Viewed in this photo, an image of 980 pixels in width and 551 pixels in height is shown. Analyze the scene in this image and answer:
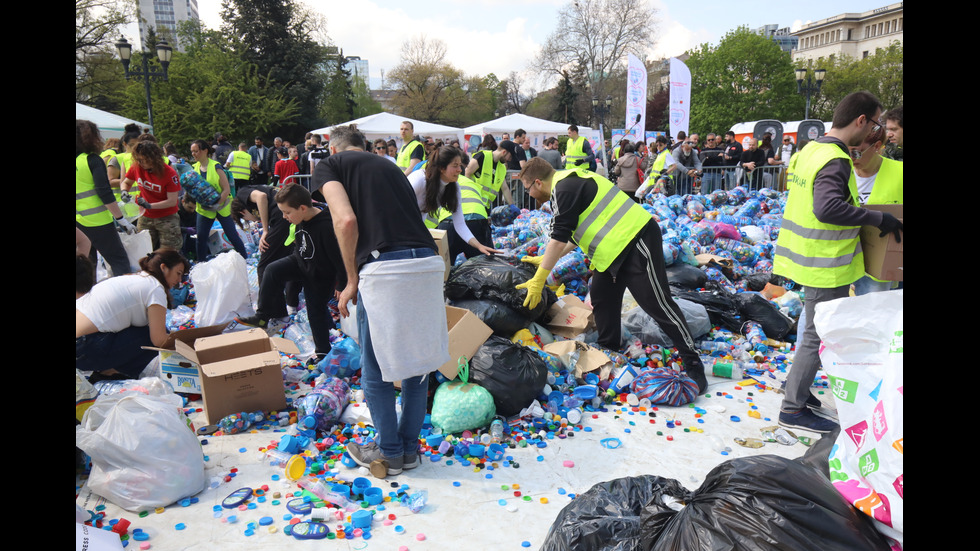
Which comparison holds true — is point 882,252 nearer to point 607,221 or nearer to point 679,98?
point 607,221

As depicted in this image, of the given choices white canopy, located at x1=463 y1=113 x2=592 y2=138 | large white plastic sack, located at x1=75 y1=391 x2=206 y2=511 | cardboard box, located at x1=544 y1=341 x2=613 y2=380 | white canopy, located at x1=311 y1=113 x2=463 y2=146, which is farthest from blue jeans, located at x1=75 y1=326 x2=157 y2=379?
white canopy, located at x1=463 y1=113 x2=592 y2=138

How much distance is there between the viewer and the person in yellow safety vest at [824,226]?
9.90 feet

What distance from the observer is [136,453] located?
8.44ft

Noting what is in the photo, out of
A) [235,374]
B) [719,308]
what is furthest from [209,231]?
[719,308]

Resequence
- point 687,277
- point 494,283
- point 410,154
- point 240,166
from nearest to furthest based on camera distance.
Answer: point 494,283 < point 687,277 < point 410,154 < point 240,166

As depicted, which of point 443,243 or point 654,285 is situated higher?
point 443,243

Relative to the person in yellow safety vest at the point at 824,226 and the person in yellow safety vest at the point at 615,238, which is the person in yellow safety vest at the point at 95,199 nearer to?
the person in yellow safety vest at the point at 615,238

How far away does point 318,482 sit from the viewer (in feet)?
9.05

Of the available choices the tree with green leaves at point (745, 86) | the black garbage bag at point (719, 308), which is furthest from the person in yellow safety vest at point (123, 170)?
the tree with green leaves at point (745, 86)

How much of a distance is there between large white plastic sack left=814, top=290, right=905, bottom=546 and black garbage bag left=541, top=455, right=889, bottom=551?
0.06 m

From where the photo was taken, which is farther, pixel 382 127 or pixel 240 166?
pixel 382 127

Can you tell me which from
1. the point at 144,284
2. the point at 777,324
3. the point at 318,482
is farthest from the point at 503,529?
the point at 777,324

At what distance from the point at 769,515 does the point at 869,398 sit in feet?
1.27

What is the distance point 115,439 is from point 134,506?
0.30m
